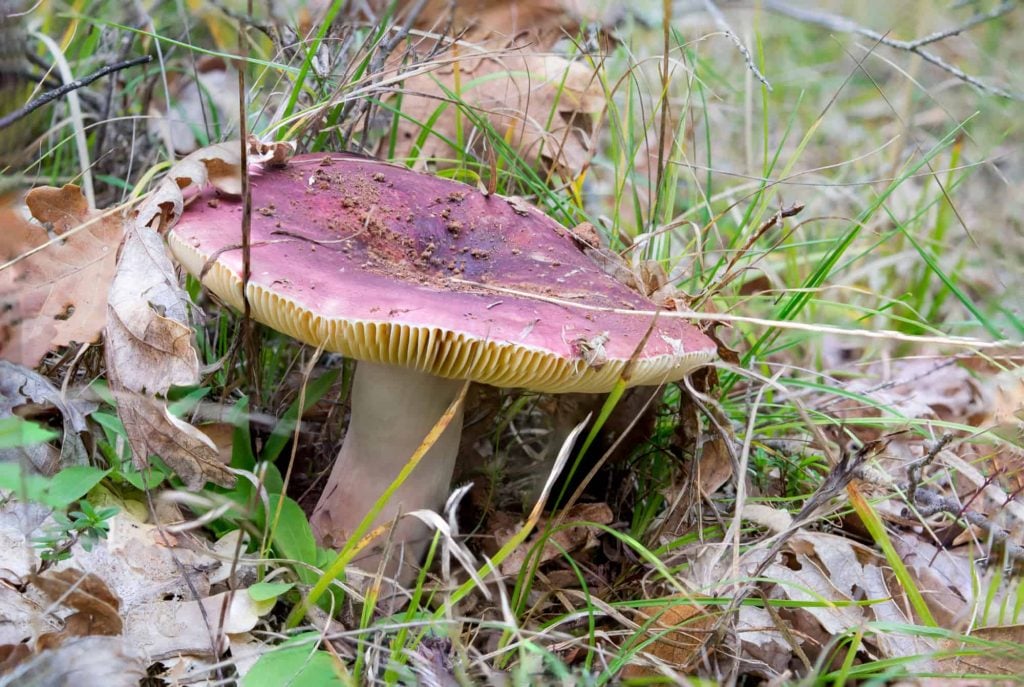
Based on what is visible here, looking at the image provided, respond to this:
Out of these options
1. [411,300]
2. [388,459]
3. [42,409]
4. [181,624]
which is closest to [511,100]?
[388,459]

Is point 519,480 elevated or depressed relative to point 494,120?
depressed

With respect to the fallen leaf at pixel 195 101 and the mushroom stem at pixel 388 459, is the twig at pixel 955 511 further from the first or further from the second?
the fallen leaf at pixel 195 101

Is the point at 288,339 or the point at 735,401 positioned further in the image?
the point at 735,401

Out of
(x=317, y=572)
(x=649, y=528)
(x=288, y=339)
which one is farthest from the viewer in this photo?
(x=288, y=339)

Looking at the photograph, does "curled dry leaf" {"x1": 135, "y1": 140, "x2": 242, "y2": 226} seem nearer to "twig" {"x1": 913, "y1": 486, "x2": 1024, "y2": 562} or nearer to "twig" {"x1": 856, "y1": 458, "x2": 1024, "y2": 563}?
"twig" {"x1": 856, "y1": 458, "x2": 1024, "y2": 563}

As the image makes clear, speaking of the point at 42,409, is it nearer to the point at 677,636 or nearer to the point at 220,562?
the point at 220,562

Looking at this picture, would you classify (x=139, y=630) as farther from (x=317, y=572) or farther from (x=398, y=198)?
(x=398, y=198)

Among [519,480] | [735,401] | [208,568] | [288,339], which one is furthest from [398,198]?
[735,401]
